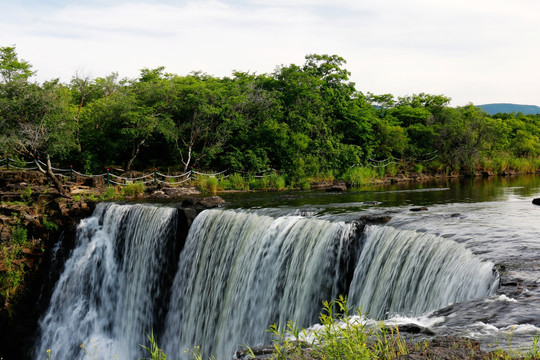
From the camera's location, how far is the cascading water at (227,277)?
9.19 meters

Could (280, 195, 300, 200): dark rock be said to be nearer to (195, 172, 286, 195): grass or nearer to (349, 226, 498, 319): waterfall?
(195, 172, 286, 195): grass

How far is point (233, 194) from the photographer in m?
24.5

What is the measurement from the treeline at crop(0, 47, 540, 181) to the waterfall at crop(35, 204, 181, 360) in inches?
342

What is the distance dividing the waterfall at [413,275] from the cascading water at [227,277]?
2cm

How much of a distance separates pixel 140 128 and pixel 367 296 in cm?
2170

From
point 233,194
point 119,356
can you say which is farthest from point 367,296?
point 233,194

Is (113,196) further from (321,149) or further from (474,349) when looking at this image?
(474,349)

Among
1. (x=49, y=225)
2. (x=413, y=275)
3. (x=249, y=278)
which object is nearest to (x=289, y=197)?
(x=249, y=278)

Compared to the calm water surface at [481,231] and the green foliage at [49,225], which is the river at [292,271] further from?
the green foliage at [49,225]

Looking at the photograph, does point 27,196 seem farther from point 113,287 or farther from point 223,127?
point 223,127

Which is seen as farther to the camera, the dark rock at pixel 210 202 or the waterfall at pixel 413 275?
the dark rock at pixel 210 202

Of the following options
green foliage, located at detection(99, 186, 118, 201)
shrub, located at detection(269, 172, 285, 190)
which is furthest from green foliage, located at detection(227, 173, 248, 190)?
green foliage, located at detection(99, 186, 118, 201)

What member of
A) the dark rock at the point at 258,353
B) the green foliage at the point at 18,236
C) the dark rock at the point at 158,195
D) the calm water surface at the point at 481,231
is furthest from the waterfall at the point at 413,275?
the green foliage at the point at 18,236

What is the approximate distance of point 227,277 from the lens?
13.3 metres
